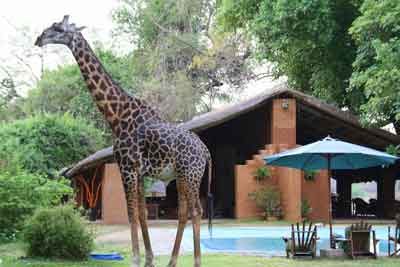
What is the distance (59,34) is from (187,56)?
24.8 meters

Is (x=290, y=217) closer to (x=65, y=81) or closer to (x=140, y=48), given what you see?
(x=65, y=81)

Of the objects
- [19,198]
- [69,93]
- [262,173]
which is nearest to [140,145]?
[19,198]

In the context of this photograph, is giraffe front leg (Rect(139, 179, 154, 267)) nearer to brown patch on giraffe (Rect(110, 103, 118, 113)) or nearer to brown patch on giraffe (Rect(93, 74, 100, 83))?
brown patch on giraffe (Rect(110, 103, 118, 113))

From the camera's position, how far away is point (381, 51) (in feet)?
47.9

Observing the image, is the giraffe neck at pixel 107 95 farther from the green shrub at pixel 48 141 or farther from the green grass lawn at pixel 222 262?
the green shrub at pixel 48 141

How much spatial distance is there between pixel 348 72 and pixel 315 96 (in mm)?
2029

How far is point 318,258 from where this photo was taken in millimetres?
11328

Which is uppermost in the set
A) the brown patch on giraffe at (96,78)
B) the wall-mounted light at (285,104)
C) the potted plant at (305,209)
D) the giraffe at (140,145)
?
the wall-mounted light at (285,104)

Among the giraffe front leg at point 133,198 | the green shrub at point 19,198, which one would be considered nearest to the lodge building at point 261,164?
the green shrub at point 19,198

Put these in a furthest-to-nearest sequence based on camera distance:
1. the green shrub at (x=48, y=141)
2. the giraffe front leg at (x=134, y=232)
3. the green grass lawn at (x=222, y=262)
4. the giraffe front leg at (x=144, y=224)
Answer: the green shrub at (x=48, y=141) < the green grass lawn at (x=222, y=262) < the giraffe front leg at (x=144, y=224) < the giraffe front leg at (x=134, y=232)

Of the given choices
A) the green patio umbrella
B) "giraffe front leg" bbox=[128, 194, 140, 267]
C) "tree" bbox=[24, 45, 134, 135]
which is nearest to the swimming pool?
the green patio umbrella

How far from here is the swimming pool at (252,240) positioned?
12984 mm

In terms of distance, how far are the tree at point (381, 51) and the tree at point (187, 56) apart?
632 inches

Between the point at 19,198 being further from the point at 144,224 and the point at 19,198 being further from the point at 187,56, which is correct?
the point at 187,56
